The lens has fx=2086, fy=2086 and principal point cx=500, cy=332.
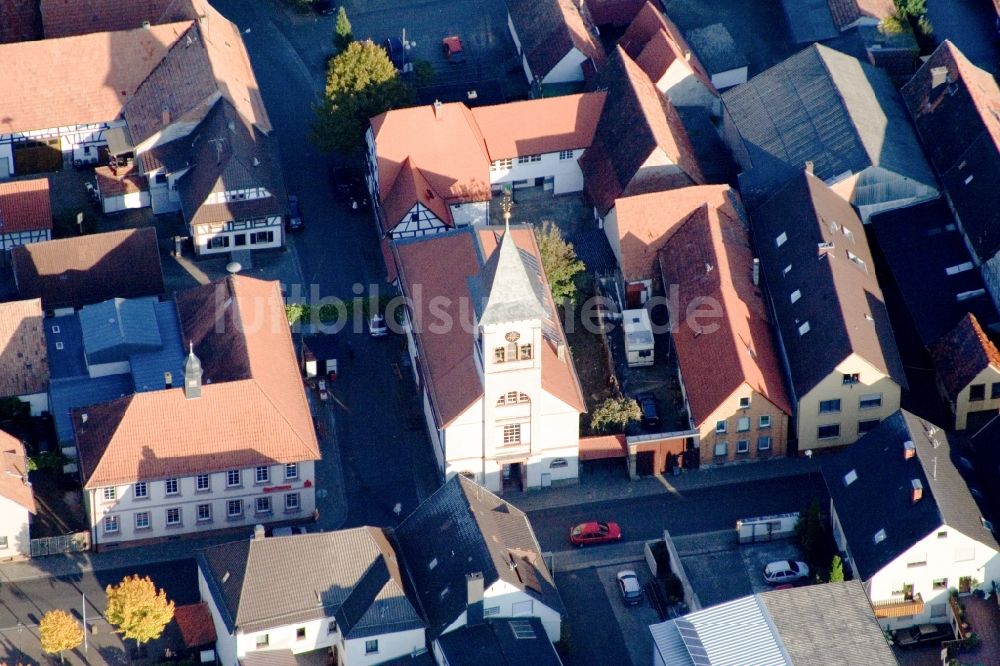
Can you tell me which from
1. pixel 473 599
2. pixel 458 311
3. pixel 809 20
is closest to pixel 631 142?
pixel 458 311

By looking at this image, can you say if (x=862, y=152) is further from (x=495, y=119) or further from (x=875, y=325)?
(x=495, y=119)

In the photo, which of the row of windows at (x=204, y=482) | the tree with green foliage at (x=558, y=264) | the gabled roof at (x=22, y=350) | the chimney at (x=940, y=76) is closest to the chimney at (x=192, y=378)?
the row of windows at (x=204, y=482)

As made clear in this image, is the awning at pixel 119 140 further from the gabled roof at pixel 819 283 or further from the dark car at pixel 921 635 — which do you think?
the dark car at pixel 921 635

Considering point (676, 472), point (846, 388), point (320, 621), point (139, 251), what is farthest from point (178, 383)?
point (846, 388)

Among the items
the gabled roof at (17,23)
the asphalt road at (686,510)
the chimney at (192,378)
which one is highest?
the gabled roof at (17,23)

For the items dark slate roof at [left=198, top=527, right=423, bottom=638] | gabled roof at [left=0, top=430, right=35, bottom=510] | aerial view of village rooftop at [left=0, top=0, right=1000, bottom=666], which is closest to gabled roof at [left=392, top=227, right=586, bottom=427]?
aerial view of village rooftop at [left=0, top=0, right=1000, bottom=666]

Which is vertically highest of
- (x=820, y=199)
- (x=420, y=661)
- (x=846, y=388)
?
(x=820, y=199)
